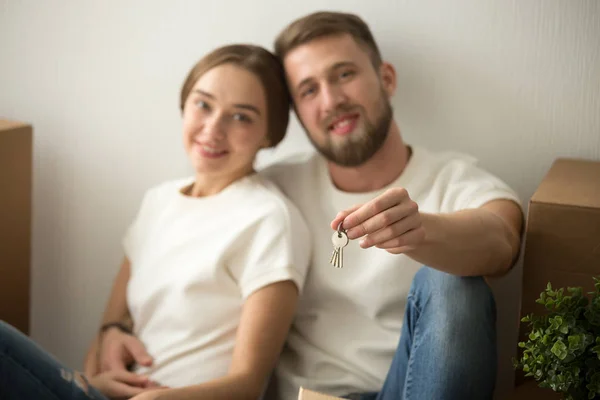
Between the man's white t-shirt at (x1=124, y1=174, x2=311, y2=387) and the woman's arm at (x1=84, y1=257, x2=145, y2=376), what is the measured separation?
0.36ft

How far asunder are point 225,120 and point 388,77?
0.33 m

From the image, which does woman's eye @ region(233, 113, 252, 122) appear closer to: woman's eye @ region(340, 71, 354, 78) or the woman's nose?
the woman's nose

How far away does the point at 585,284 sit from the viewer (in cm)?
120

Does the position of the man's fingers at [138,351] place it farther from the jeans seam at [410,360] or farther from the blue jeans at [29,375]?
the jeans seam at [410,360]

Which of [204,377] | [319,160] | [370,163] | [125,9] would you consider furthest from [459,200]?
[125,9]

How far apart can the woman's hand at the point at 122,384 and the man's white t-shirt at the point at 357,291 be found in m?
0.26

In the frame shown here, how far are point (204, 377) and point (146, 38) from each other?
822mm

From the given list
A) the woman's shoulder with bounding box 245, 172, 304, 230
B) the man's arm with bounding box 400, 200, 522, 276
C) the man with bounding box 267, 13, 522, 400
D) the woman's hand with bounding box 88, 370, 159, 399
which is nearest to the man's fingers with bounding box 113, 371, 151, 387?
the woman's hand with bounding box 88, 370, 159, 399

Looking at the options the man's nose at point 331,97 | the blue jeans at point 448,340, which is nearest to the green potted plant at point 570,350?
the blue jeans at point 448,340

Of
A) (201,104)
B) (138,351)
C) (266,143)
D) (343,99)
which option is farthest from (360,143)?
(138,351)

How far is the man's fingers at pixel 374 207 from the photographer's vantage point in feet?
3.19

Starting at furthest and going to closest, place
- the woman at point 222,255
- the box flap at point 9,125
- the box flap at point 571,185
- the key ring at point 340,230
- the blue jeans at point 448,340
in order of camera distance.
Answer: the box flap at point 9,125 < the woman at point 222,255 < the box flap at point 571,185 < the blue jeans at point 448,340 < the key ring at point 340,230

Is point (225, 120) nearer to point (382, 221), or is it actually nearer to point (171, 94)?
point (171, 94)

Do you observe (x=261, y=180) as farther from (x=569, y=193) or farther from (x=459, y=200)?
(x=569, y=193)
